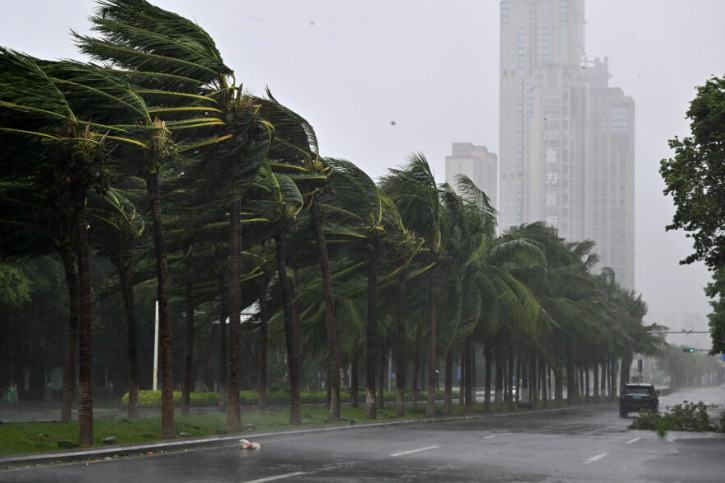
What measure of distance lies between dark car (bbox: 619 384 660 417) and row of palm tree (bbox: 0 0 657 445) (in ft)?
21.6

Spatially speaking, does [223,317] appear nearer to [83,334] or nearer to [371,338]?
[371,338]

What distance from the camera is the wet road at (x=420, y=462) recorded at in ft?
50.4

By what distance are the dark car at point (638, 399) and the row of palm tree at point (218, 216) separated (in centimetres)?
659

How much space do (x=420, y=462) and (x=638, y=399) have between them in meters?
33.3

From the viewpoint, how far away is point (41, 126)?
60.6 feet

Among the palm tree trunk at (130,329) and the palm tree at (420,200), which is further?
the palm tree at (420,200)

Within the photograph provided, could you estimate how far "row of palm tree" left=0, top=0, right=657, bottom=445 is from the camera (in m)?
20.0

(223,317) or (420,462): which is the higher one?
(223,317)

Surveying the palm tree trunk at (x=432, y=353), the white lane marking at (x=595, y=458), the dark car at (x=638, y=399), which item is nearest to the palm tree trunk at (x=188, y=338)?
the palm tree trunk at (x=432, y=353)

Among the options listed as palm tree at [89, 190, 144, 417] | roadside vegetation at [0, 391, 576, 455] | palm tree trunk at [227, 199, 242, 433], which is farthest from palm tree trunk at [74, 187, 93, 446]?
palm tree trunk at [227, 199, 242, 433]

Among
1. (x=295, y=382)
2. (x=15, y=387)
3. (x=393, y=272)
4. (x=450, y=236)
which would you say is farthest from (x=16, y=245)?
(x=15, y=387)

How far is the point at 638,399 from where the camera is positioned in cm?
4903

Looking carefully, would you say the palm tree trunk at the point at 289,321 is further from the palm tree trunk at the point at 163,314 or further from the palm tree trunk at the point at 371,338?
the palm tree trunk at the point at 163,314

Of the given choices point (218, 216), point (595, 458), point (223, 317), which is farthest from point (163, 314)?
point (223, 317)
